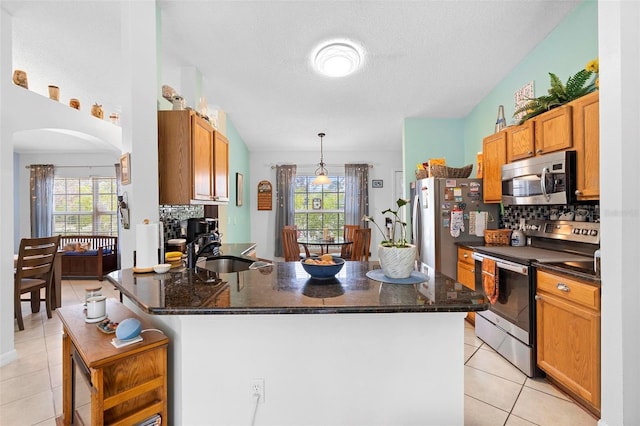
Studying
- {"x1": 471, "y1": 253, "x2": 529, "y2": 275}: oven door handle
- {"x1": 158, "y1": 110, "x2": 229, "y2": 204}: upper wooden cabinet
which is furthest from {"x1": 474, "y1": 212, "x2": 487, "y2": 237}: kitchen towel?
{"x1": 158, "y1": 110, "x2": 229, "y2": 204}: upper wooden cabinet

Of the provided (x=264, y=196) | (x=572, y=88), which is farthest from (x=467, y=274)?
(x=264, y=196)

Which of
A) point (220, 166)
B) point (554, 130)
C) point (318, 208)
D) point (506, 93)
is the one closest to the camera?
point (554, 130)

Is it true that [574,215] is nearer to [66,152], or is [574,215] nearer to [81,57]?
[81,57]

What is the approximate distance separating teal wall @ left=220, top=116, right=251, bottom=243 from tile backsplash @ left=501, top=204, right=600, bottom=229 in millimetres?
3574

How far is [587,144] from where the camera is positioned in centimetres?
210

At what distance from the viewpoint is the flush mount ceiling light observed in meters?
3.01

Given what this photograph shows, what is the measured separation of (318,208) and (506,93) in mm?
4196

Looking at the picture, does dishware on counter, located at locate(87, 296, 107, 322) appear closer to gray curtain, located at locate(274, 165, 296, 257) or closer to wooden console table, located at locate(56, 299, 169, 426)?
wooden console table, located at locate(56, 299, 169, 426)

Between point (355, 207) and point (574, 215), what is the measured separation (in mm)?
4343

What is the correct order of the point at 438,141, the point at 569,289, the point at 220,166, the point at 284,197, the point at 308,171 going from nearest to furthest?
the point at 569,289, the point at 220,166, the point at 438,141, the point at 284,197, the point at 308,171

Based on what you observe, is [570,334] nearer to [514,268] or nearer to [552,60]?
[514,268]

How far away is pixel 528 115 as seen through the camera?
270cm

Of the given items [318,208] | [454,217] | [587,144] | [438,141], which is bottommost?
[454,217]

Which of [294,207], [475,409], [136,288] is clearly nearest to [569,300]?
[475,409]
